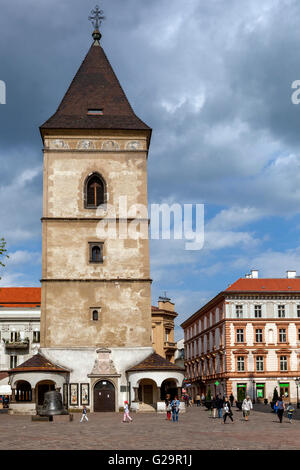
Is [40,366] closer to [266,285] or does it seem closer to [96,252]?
[96,252]

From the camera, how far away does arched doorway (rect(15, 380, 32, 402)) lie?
42.0 m

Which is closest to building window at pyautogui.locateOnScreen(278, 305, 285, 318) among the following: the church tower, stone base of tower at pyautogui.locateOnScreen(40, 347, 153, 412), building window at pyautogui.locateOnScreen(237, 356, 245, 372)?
building window at pyautogui.locateOnScreen(237, 356, 245, 372)

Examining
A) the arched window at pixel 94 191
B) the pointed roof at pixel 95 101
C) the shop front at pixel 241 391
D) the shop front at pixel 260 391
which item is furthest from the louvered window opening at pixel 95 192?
the shop front at pixel 260 391

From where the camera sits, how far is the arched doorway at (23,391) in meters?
42.0

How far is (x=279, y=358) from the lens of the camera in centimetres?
7381

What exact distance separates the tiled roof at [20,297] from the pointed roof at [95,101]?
35104mm

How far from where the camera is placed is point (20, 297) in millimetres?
80438

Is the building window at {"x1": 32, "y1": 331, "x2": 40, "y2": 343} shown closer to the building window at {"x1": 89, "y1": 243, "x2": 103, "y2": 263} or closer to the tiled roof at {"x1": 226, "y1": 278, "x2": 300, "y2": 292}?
the tiled roof at {"x1": 226, "y1": 278, "x2": 300, "y2": 292}

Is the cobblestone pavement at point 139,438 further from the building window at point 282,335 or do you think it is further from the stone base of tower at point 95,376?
the building window at point 282,335

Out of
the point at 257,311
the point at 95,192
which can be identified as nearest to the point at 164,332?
the point at 257,311

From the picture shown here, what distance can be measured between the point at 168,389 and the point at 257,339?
32.9 meters

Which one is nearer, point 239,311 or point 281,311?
point 239,311
